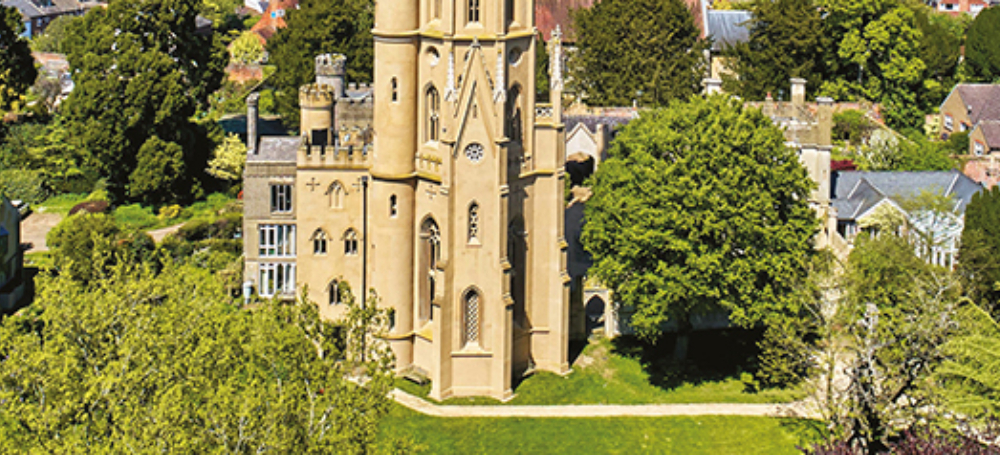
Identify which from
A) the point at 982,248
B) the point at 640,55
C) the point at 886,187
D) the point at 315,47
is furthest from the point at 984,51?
the point at 315,47

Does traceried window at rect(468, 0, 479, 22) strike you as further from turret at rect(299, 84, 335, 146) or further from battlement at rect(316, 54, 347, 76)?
battlement at rect(316, 54, 347, 76)

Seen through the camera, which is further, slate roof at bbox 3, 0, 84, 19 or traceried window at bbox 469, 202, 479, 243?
slate roof at bbox 3, 0, 84, 19

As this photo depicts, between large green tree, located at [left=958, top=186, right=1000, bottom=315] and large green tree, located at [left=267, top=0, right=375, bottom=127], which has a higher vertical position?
large green tree, located at [left=267, top=0, right=375, bottom=127]

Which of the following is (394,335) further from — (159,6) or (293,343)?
(159,6)

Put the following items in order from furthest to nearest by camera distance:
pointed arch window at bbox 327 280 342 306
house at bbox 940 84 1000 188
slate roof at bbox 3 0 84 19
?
slate roof at bbox 3 0 84 19
house at bbox 940 84 1000 188
pointed arch window at bbox 327 280 342 306

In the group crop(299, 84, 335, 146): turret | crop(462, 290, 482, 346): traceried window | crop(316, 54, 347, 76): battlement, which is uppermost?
crop(316, 54, 347, 76): battlement

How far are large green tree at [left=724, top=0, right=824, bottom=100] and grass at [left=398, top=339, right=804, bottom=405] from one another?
4240 cm

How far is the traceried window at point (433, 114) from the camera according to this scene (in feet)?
200

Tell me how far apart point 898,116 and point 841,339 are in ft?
165

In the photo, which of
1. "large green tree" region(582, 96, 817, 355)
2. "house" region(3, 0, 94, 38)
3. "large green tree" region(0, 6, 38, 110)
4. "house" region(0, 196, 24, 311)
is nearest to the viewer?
"large green tree" region(582, 96, 817, 355)

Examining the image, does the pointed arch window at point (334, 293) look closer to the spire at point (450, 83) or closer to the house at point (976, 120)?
the spire at point (450, 83)

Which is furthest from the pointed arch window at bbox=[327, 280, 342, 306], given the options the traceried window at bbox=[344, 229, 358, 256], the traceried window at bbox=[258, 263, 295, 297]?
the traceried window at bbox=[258, 263, 295, 297]

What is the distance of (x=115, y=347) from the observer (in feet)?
157

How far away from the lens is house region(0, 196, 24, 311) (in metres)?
78.1
